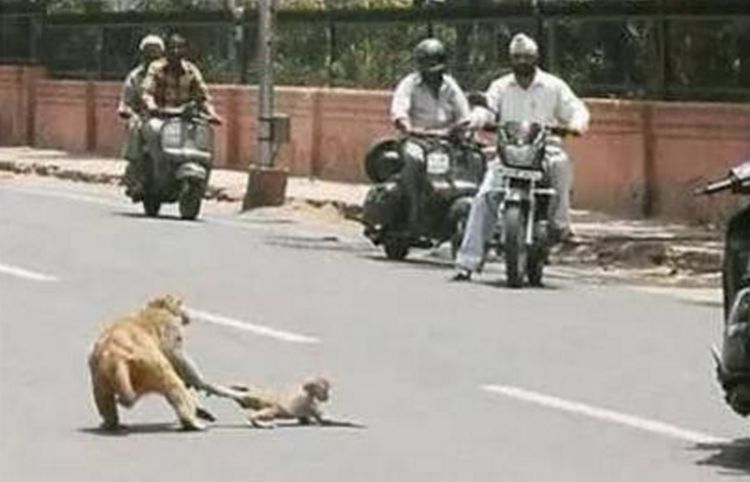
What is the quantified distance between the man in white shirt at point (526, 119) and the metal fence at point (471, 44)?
7228 mm

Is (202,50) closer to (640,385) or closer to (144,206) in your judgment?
(144,206)

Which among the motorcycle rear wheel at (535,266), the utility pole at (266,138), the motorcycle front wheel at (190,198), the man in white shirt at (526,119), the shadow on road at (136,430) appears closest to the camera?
the shadow on road at (136,430)

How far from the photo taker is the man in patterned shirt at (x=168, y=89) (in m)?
24.8

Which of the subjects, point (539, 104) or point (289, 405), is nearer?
point (289, 405)

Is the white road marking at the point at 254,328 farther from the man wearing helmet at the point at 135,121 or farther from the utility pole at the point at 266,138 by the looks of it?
the utility pole at the point at 266,138

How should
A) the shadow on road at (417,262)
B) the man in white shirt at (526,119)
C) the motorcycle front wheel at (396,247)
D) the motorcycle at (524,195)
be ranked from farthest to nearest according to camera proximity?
the motorcycle front wheel at (396,247), the shadow on road at (417,262), the man in white shirt at (526,119), the motorcycle at (524,195)

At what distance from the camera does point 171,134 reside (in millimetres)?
24938

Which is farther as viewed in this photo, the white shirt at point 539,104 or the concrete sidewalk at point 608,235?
the concrete sidewalk at point 608,235

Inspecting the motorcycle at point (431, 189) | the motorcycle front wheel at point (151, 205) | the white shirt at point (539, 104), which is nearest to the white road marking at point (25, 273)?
the motorcycle at point (431, 189)

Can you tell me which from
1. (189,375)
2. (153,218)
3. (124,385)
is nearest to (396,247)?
(153,218)

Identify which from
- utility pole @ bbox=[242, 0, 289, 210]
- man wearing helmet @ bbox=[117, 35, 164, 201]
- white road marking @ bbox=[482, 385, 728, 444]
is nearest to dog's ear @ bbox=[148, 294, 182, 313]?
white road marking @ bbox=[482, 385, 728, 444]

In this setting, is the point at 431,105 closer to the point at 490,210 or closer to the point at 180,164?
the point at 490,210

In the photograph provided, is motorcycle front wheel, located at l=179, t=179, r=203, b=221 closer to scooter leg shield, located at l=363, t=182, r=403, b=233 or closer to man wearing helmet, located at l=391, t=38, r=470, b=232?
scooter leg shield, located at l=363, t=182, r=403, b=233

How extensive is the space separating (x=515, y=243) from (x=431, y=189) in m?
2.32
